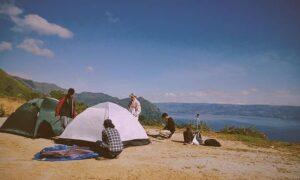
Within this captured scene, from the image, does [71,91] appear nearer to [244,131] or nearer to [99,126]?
[99,126]

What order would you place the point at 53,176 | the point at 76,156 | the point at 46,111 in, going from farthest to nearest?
the point at 46,111
the point at 76,156
the point at 53,176

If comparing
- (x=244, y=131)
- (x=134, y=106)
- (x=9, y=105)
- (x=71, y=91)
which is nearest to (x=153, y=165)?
(x=71, y=91)

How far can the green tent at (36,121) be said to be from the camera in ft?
46.3

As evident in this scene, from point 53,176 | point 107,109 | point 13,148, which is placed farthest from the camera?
point 107,109

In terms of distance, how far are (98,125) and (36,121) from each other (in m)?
3.46

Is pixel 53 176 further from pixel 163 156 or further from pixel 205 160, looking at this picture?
pixel 205 160

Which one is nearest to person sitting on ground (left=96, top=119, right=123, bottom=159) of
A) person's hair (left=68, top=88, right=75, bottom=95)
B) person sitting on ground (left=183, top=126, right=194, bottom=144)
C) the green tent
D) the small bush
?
person's hair (left=68, top=88, right=75, bottom=95)

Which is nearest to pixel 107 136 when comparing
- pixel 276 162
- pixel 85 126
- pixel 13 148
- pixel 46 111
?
pixel 85 126

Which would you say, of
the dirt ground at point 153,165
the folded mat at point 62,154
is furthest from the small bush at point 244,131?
the folded mat at point 62,154

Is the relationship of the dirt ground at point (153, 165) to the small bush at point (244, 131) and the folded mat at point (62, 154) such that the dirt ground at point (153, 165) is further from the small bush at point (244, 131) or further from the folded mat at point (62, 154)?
the small bush at point (244, 131)

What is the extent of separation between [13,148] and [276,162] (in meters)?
10.4

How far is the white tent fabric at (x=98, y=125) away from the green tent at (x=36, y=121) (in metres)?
1.66

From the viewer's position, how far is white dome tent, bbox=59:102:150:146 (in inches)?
496

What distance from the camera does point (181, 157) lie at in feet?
38.9
